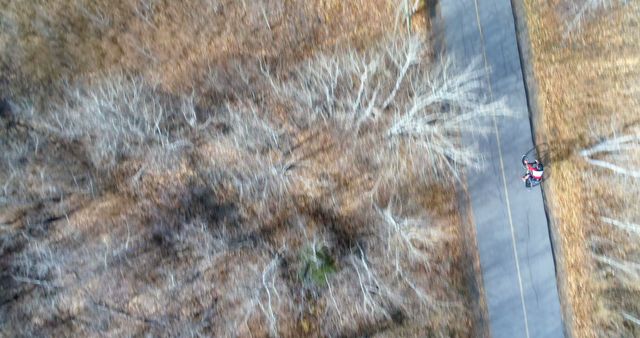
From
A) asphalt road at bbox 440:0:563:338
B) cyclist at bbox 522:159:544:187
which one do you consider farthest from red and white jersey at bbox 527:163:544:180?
asphalt road at bbox 440:0:563:338

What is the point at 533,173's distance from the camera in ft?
26.9

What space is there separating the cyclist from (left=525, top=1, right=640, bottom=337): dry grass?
383 mm

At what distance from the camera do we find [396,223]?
8.36 meters

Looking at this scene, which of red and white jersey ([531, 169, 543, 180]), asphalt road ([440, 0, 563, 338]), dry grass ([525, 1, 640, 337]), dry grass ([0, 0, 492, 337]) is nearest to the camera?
red and white jersey ([531, 169, 543, 180])

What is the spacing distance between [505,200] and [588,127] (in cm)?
213

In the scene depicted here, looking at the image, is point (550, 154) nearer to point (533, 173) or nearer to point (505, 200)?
point (533, 173)

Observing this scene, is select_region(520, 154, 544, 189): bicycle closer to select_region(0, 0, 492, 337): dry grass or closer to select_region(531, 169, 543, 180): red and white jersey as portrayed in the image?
select_region(531, 169, 543, 180): red and white jersey

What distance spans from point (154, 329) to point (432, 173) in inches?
236

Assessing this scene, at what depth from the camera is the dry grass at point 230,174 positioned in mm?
8305

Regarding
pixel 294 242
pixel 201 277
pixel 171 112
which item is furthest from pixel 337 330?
pixel 171 112

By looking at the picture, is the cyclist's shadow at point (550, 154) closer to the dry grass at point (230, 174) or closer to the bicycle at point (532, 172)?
the bicycle at point (532, 172)

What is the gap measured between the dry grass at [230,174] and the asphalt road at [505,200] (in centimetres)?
52

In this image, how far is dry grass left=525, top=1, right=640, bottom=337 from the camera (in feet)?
28.0

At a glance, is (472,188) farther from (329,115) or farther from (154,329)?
(154,329)
